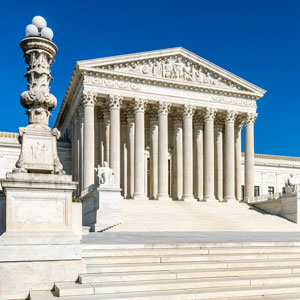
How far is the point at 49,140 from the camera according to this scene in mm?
10352

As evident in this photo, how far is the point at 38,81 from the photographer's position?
1083cm

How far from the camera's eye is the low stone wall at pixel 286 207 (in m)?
38.2

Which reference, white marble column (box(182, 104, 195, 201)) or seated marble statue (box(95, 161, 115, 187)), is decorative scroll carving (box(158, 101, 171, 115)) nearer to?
white marble column (box(182, 104, 195, 201))

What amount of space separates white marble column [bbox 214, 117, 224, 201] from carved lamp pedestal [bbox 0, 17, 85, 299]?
145 feet

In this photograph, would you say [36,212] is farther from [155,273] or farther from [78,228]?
[155,273]

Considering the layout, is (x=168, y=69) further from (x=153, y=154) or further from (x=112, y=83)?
(x=153, y=154)

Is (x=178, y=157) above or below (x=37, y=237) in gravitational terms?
above

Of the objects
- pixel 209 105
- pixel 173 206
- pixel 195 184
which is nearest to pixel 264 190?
pixel 195 184

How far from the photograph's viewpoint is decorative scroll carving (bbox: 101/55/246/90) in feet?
153

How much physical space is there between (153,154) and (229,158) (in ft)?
32.3

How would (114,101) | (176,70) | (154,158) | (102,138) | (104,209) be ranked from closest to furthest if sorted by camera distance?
(104,209)
(114,101)
(154,158)
(176,70)
(102,138)

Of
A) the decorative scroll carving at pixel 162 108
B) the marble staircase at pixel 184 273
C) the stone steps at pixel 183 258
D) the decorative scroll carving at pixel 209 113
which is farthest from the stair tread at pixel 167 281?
the decorative scroll carving at pixel 209 113

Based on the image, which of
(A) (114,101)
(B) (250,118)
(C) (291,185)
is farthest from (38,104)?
(B) (250,118)

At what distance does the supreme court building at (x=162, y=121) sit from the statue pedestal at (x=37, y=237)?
108 feet
